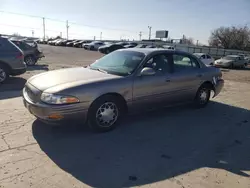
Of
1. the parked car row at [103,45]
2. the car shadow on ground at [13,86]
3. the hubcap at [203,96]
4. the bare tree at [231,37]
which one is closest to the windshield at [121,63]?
the hubcap at [203,96]

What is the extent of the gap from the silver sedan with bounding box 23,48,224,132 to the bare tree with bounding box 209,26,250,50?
6645 cm

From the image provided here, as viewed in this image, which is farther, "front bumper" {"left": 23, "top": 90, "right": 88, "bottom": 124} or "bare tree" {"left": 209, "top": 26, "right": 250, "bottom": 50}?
"bare tree" {"left": 209, "top": 26, "right": 250, "bottom": 50}

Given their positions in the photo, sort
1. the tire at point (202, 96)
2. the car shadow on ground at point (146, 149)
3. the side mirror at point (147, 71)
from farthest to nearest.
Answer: the tire at point (202, 96) → the side mirror at point (147, 71) → the car shadow on ground at point (146, 149)

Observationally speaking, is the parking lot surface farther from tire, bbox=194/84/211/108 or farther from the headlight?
tire, bbox=194/84/211/108

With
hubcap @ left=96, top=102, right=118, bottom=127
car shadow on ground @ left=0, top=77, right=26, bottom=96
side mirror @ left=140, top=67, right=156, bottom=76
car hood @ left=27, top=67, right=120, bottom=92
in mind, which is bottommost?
car shadow on ground @ left=0, top=77, right=26, bottom=96

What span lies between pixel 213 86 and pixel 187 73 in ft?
4.18

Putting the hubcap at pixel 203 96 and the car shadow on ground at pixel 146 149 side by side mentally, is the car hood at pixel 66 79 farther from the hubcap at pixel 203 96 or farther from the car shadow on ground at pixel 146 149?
the hubcap at pixel 203 96

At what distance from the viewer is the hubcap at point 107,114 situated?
4494 mm

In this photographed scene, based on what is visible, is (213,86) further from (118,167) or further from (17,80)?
(17,80)

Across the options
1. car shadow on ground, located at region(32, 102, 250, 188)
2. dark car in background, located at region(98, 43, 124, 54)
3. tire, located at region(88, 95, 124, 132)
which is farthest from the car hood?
dark car in background, located at region(98, 43, 124, 54)

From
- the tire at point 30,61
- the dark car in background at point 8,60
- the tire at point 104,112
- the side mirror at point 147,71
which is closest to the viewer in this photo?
the tire at point 104,112

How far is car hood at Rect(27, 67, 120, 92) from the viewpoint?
4225mm

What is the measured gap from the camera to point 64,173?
3.21 m

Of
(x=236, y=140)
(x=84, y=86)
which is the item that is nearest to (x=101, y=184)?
(x=84, y=86)
